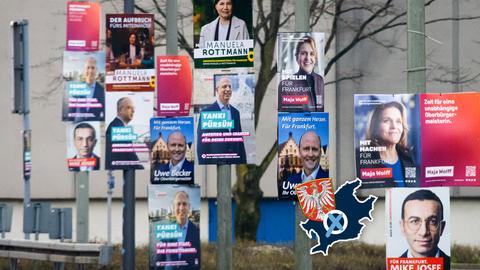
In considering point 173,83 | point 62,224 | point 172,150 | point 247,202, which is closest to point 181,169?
point 172,150

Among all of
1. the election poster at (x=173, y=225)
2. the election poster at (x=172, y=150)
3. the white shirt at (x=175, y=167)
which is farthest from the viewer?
the white shirt at (x=175, y=167)

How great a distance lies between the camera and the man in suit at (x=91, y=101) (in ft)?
49.6

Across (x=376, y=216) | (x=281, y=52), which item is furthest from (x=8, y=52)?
(x=281, y=52)

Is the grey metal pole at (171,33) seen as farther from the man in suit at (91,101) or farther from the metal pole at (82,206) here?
the metal pole at (82,206)

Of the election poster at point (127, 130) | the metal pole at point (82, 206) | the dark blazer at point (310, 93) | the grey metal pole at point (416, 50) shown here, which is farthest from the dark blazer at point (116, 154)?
the metal pole at point (82, 206)

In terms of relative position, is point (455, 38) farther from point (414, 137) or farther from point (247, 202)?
point (414, 137)

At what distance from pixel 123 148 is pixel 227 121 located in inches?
92.0

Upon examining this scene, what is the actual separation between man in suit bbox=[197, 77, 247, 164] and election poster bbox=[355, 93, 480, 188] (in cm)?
202

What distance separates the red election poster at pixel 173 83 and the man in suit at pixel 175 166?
1.18ft

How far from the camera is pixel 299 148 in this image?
422 inches

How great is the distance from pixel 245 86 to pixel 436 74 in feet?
50.0

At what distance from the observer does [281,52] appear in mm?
10977

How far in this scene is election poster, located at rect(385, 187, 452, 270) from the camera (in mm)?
10320

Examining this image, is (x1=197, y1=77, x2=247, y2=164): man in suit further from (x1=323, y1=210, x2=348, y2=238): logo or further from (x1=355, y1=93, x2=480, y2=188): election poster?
(x1=355, y1=93, x2=480, y2=188): election poster
